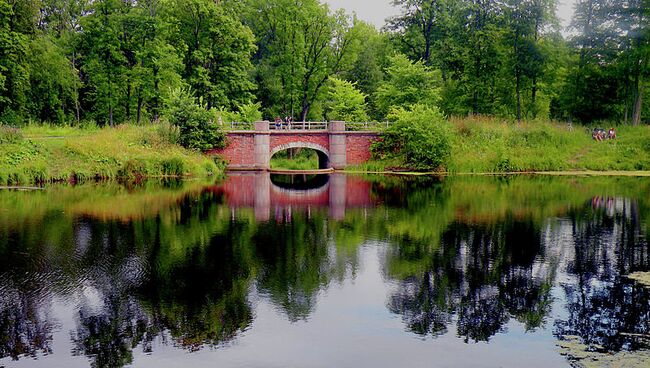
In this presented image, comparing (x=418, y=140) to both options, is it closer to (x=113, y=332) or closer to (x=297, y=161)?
(x=297, y=161)

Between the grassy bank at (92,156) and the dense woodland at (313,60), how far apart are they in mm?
4033

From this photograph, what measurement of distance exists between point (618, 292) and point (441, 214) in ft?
32.0

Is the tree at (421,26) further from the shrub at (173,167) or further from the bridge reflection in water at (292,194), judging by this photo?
the shrub at (173,167)

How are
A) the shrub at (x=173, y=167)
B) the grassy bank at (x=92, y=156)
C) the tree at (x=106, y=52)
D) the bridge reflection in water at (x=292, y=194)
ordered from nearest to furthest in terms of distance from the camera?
the bridge reflection in water at (x=292, y=194) → the grassy bank at (x=92, y=156) → the shrub at (x=173, y=167) → the tree at (x=106, y=52)

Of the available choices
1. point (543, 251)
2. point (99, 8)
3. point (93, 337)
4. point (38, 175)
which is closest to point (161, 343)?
point (93, 337)

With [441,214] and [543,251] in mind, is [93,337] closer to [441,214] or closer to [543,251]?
[543,251]

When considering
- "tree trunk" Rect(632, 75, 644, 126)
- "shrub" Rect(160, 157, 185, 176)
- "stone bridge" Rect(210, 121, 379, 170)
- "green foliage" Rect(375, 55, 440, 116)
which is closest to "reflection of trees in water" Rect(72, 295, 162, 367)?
"shrub" Rect(160, 157, 185, 176)

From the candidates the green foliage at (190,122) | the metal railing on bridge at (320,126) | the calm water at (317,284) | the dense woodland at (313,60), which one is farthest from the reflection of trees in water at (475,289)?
the dense woodland at (313,60)

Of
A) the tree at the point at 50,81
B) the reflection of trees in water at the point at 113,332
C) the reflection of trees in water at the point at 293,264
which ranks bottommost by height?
the reflection of trees in water at the point at 113,332

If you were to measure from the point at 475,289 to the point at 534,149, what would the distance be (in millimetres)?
30833

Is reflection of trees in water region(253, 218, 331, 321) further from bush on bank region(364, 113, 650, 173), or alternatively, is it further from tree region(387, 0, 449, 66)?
tree region(387, 0, 449, 66)

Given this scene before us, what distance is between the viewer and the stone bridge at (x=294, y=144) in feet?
140

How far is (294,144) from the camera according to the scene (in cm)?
4347

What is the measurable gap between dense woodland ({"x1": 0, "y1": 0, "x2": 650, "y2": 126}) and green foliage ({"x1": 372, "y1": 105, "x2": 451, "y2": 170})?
10.7ft
